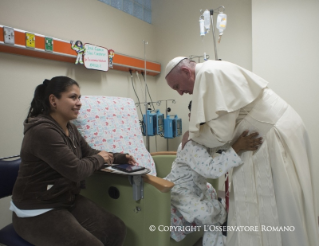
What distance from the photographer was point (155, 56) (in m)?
3.38

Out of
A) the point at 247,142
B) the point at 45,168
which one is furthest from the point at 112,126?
the point at 247,142

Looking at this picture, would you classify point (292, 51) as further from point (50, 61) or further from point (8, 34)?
point (8, 34)

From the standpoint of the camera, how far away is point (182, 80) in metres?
1.31

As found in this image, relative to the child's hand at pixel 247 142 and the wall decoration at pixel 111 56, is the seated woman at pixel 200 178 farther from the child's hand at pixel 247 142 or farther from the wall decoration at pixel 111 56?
the wall decoration at pixel 111 56

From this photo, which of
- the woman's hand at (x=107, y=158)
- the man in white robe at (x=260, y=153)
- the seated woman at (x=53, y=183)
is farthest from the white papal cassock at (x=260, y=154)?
the seated woman at (x=53, y=183)

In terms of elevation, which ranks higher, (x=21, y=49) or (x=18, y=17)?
(x=18, y=17)

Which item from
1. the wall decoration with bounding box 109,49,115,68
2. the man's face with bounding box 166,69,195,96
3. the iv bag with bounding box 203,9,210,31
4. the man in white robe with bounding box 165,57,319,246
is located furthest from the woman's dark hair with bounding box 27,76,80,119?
the iv bag with bounding box 203,9,210,31

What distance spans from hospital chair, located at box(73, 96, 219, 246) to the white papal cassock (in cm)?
40

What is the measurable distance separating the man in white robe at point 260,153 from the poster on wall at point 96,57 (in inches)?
56.3

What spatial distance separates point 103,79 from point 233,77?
1752 mm

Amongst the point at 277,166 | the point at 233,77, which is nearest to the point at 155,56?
the point at 233,77

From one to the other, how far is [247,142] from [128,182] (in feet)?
2.34

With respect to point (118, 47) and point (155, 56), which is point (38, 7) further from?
point (155, 56)

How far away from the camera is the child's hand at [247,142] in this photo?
116cm
